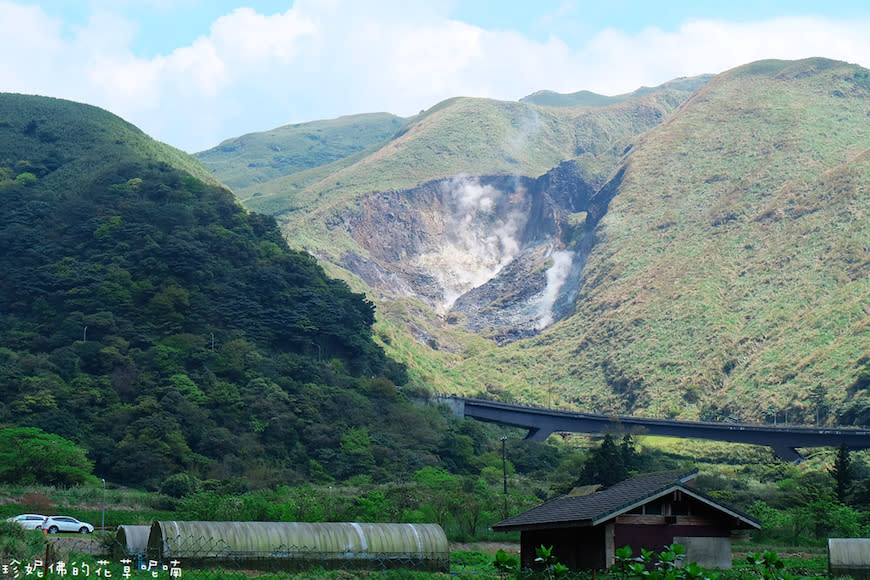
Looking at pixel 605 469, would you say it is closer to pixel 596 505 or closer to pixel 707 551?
pixel 707 551

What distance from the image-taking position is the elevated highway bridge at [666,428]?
143500 millimetres

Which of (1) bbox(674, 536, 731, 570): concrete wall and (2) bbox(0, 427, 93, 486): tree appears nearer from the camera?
(1) bbox(674, 536, 731, 570): concrete wall

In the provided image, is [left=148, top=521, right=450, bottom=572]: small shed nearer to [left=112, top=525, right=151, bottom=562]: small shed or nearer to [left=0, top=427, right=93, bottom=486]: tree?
[left=112, top=525, right=151, bottom=562]: small shed

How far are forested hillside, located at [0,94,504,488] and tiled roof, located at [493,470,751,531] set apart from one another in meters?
67.3

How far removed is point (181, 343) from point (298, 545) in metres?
96.7

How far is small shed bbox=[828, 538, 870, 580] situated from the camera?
47.7 meters

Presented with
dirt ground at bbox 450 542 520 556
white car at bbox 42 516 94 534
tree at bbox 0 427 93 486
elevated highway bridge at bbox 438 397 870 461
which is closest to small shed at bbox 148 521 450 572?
dirt ground at bbox 450 542 520 556

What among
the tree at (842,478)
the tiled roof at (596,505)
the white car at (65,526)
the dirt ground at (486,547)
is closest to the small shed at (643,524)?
the tiled roof at (596,505)

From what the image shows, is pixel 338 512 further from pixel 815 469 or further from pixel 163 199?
pixel 163 199

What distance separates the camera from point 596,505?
141 feet

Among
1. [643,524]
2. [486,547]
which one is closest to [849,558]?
[643,524]

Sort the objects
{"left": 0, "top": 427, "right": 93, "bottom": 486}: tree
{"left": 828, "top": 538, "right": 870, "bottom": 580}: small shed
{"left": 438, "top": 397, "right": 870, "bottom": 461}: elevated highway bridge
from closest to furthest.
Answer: {"left": 828, "top": 538, "right": 870, "bottom": 580}: small shed < {"left": 0, "top": 427, "right": 93, "bottom": 486}: tree < {"left": 438, "top": 397, "right": 870, "bottom": 461}: elevated highway bridge

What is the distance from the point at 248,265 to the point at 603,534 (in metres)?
130

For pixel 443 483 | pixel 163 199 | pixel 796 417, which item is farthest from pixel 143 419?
pixel 796 417
